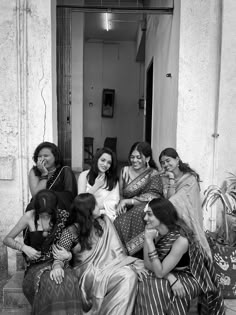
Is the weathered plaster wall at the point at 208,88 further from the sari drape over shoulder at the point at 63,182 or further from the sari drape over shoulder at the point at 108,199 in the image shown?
the sari drape over shoulder at the point at 63,182

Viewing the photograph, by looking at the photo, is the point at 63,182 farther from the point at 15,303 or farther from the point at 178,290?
the point at 178,290

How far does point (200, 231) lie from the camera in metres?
3.05

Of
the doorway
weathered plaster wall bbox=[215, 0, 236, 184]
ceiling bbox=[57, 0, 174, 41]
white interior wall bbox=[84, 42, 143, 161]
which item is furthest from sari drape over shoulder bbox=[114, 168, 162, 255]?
white interior wall bbox=[84, 42, 143, 161]

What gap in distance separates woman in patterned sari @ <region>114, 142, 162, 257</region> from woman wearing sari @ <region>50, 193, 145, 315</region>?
0.99ft

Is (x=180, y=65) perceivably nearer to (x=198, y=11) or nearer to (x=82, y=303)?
(x=198, y=11)

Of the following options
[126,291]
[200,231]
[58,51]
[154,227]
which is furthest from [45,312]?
[58,51]

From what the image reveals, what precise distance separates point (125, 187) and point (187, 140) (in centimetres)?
89

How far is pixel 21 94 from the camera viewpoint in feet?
12.3

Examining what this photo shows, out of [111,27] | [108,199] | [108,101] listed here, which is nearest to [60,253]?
[108,199]

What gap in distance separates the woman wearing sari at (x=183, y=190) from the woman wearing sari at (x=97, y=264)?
24.8 inches

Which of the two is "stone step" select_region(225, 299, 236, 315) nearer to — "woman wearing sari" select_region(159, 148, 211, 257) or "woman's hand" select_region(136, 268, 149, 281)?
"woman wearing sari" select_region(159, 148, 211, 257)

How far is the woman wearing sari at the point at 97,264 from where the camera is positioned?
2.48m

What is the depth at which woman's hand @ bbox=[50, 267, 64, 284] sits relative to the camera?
2.46 metres

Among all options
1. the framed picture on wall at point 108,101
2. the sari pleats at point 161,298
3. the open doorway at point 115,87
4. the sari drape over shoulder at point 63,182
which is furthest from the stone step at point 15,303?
the framed picture on wall at point 108,101
